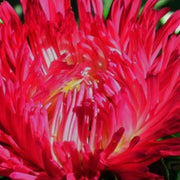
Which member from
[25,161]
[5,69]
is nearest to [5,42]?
[5,69]

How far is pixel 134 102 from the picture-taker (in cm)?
115

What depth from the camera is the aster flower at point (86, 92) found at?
1.08 m

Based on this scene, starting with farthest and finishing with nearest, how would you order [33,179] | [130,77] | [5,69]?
[5,69] → [130,77] → [33,179]

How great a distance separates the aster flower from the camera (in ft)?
3.55

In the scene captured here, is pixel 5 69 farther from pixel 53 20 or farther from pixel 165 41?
pixel 165 41

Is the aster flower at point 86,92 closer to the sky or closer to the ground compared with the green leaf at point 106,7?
closer to the ground

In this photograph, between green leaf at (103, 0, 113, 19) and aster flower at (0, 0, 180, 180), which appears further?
green leaf at (103, 0, 113, 19)

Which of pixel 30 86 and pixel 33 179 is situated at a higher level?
pixel 30 86

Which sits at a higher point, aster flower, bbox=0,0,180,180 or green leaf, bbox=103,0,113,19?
green leaf, bbox=103,0,113,19

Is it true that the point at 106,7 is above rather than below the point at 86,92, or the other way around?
above

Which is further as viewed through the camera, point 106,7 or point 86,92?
point 106,7

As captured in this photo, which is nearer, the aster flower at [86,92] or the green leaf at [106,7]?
the aster flower at [86,92]

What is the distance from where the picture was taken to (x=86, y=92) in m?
1.25

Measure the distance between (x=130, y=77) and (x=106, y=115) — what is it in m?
0.10
